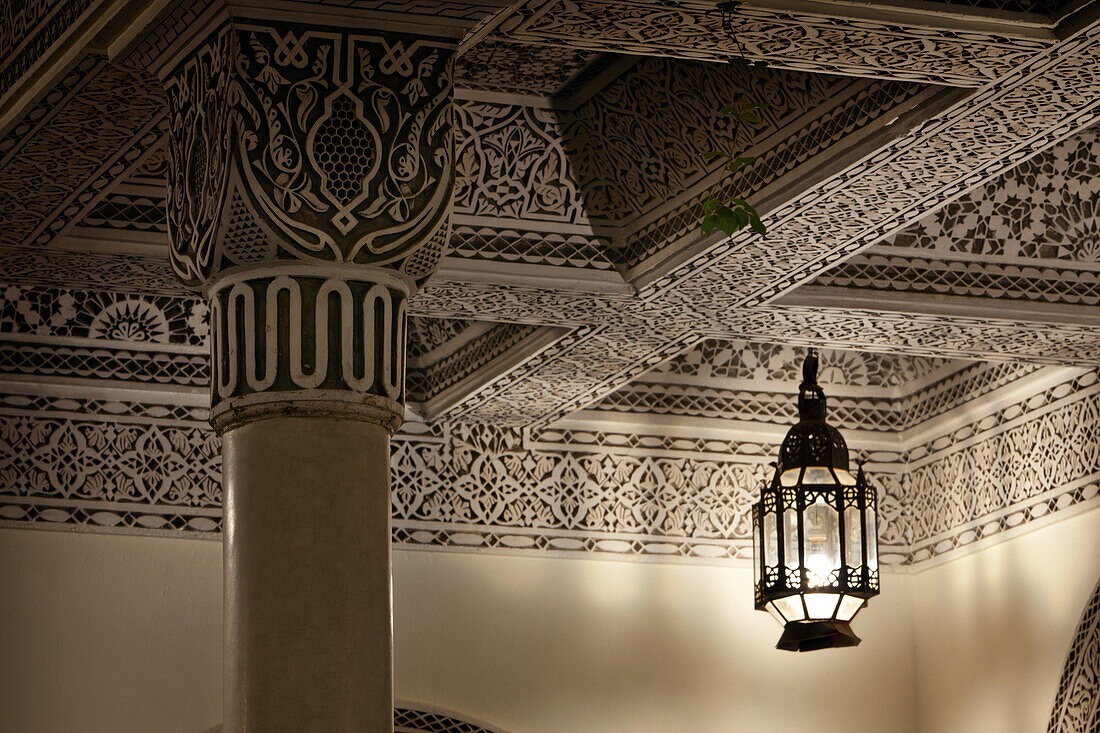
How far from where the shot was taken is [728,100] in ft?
14.8

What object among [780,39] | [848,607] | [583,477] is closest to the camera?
[780,39]

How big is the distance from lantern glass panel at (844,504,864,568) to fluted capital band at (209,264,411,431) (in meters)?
2.54

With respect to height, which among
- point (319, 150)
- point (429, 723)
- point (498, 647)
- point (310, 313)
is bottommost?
point (429, 723)

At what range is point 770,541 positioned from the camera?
224 inches

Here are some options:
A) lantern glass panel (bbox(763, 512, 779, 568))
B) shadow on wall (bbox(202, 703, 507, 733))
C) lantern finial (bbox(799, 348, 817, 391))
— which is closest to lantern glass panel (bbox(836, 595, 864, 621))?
lantern glass panel (bbox(763, 512, 779, 568))

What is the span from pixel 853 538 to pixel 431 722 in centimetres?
159

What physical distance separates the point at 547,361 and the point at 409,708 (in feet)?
4.20

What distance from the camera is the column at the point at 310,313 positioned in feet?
10.1

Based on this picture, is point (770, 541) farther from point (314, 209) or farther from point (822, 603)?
point (314, 209)

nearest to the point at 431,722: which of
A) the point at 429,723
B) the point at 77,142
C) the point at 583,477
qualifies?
the point at 429,723

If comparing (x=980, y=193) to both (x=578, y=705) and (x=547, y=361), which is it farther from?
(x=578, y=705)

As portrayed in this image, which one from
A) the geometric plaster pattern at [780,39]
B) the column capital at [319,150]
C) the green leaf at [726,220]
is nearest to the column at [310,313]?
the column capital at [319,150]

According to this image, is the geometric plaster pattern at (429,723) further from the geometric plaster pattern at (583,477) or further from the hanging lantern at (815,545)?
the hanging lantern at (815,545)

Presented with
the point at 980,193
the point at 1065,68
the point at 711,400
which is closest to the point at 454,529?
the point at 711,400
